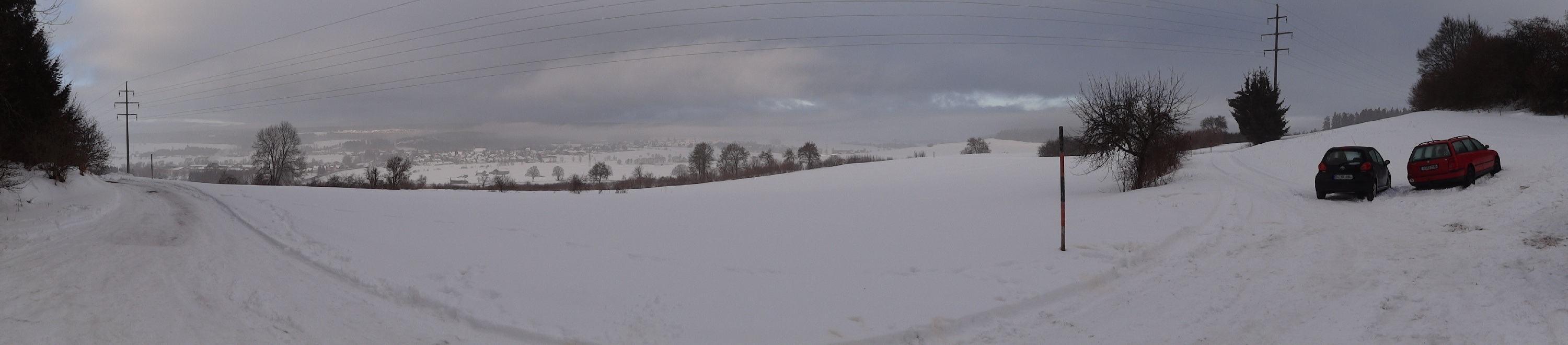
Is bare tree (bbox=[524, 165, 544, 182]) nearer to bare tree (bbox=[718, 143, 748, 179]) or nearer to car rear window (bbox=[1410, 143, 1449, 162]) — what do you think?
bare tree (bbox=[718, 143, 748, 179])

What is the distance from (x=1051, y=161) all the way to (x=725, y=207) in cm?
3695

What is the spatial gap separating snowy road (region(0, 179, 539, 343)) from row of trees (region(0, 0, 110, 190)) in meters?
7.02

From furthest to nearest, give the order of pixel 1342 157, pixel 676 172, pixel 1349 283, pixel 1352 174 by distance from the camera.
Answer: pixel 676 172, pixel 1342 157, pixel 1352 174, pixel 1349 283

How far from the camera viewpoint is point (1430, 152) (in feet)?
45.9

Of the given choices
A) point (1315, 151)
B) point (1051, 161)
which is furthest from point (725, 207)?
point (1051, 161)

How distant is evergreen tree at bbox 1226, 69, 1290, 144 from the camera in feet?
152

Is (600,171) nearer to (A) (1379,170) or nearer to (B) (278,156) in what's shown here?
(B) (278,156)

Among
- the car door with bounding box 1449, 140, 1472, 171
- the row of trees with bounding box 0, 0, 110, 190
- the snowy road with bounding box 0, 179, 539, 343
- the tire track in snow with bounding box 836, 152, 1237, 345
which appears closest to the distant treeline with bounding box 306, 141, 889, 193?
the row of trees with bounding box 0, 0, 110, 190

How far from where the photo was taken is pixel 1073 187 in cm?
2245

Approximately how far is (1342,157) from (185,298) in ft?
66.8

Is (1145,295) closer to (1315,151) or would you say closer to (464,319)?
(464,319)

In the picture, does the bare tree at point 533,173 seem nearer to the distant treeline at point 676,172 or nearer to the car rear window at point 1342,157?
the distant treeline at point 676,172

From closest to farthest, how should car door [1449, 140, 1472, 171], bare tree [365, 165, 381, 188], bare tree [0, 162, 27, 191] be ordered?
bare tree [0, 162, 27, 191] < car door [1449, 140, 1472, 171] < bare tree [365, 165, 381, 188]

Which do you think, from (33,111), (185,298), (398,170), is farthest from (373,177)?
(185,298)
